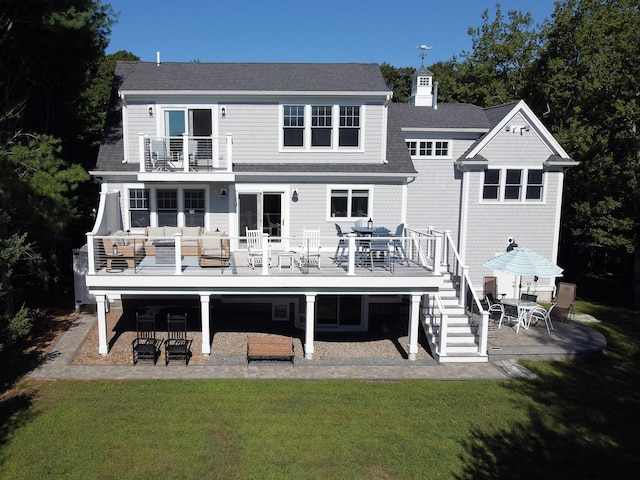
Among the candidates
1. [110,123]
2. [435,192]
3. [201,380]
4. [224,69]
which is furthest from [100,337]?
[435,192]

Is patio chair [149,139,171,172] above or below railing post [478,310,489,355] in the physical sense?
above

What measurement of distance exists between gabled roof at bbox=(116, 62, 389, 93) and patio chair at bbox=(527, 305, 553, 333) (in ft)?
31.1

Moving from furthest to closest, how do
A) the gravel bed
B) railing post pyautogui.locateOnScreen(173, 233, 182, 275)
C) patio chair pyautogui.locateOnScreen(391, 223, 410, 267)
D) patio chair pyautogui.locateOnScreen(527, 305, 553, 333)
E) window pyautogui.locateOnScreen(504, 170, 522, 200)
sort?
window pyautogui.locateOnScreen(504, 170, 522, 200) → patio chair pyautogui.locateOnScreen(527, 305, 553, 333) → patio chair pyautogui.locateOnScreen(391, 223, 410, 267) → the gravel bed → railing post pyautogui.locateOnScreen(173, 233, 182, 275)

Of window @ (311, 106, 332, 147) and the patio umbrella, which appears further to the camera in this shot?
window @ (311, 106, 332, 147)

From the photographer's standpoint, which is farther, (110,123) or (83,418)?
(110,123)

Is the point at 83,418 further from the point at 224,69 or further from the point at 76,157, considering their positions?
the point at 76,157

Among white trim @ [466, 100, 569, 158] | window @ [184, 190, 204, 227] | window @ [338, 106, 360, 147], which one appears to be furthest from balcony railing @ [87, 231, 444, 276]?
white trim @ [466, 100, 569, 158]

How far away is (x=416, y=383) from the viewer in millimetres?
12672

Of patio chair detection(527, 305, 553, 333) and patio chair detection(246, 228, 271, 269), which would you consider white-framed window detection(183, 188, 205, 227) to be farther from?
patio chair detection(527, 305, 553, 333)

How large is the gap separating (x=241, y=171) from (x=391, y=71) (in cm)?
4588

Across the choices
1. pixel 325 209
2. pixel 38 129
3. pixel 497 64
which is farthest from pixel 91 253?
pixel 497 64

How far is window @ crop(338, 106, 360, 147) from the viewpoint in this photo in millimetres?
17375

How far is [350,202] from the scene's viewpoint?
17422mm

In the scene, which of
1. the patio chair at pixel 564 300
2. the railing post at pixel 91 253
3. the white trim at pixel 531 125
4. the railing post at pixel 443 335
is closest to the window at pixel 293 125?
the white trim at pixel 531 125
